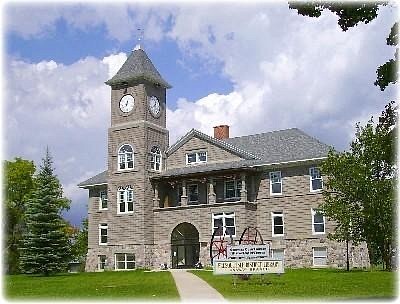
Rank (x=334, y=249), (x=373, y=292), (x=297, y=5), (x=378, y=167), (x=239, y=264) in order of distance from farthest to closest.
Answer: (x=334, y=249), (x=378, y=167), (x=239, y=264), (x=373, y=292), (x=297, y=5)

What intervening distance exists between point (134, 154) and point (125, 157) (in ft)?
2.78

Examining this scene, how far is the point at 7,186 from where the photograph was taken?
5000 cm

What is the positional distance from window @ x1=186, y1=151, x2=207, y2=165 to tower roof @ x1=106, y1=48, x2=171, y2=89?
510 centimetres

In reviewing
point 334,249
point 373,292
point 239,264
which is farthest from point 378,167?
point 373,292

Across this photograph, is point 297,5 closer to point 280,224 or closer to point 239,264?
point 239,264

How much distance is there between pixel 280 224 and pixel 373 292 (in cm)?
2139

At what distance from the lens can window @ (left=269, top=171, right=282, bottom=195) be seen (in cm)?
3834

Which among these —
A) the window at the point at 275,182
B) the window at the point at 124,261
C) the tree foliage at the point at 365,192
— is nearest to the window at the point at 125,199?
the window at the point at 124,261

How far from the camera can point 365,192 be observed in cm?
2916

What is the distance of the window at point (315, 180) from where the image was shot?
122ft

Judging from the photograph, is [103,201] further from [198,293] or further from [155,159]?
[198,293]

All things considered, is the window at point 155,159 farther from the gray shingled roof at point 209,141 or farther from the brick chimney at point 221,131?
the brick chimney at point 221,131

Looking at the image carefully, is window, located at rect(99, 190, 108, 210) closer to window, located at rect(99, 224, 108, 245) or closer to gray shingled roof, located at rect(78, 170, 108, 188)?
gray shingled roof, located at rect(78, 170, 108, 188)

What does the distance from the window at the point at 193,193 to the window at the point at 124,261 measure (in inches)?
200
